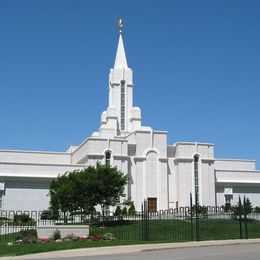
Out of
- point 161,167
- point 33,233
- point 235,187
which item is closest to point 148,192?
point 161,167

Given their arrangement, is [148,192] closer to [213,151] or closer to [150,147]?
[150,147]

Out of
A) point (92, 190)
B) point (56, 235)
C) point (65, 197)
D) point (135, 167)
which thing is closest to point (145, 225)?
point (56, 235)

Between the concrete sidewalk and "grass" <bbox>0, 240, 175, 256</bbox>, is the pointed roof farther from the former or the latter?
the concrete sidewalk

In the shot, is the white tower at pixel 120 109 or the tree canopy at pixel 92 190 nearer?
the tree canopy at pixel 92 190

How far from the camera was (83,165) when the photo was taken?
5831cm

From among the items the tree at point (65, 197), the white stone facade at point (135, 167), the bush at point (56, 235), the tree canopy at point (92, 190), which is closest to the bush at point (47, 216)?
the tree at point (65, 197)

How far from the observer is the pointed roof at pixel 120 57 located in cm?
7006

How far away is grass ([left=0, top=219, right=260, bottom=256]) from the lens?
921 inches

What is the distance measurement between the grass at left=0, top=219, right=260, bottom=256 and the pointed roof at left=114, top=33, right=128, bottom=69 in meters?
35.3

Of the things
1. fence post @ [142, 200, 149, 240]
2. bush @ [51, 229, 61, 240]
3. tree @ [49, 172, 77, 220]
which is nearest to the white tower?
tree @ [49, 172, 77, 220]

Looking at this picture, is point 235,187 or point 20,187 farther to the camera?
point 235,187

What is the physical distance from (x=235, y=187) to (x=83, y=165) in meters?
19.7

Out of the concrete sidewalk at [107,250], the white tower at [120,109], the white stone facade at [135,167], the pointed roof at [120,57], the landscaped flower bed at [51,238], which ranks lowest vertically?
the concrete sidewalk at [107,250]

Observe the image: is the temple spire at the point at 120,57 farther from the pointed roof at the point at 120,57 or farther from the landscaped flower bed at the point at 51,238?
the landscaped flower bed at the point at 51,238
